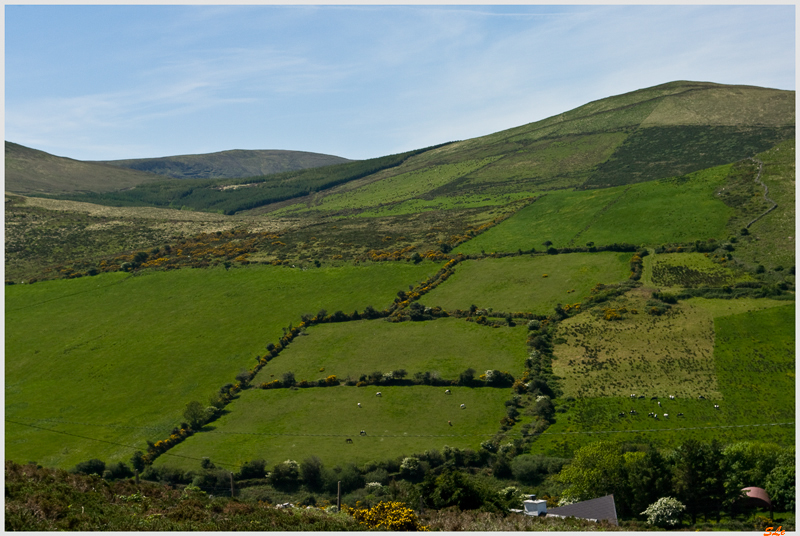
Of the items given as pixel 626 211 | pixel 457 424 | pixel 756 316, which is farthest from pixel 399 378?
pixel 626 211

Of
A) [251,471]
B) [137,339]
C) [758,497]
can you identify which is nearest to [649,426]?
[758,497]

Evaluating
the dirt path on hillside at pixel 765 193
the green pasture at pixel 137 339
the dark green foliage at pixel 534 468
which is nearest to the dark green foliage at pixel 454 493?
the dark green foliage at pixel 534 468

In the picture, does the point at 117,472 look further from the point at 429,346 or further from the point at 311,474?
the point at 429,346

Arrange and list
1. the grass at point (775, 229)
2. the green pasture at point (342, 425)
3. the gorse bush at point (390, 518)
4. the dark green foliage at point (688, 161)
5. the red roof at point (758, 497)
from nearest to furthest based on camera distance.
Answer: the gorse bush at point (390, 518) → the red roof at point (758, 497) → the green pasture at point (342, 425) → the grass at point (775, 229) → the dark green foliage at point (688, 161)

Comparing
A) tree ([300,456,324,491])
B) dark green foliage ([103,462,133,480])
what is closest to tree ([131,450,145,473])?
dark green foliage ([103,462,133,480])

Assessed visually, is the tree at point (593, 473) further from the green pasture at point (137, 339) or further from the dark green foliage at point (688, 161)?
the dark green foliage at point (688, 161)

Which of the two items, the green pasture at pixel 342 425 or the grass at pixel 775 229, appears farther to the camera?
the grass at pixel 775 229

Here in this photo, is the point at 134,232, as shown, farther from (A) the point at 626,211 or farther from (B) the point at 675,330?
(B) the point at 675,330

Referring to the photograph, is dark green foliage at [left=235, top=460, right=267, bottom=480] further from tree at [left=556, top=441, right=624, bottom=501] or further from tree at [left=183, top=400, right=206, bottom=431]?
tree at [left=556, top=441, right=624, bottom=501]
